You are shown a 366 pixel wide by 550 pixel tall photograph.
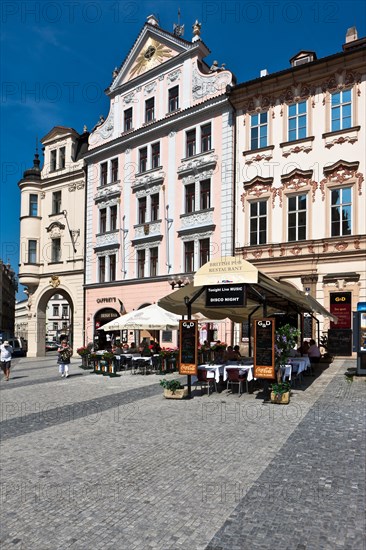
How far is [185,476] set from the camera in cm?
649

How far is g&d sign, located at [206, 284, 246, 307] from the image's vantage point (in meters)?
12.6

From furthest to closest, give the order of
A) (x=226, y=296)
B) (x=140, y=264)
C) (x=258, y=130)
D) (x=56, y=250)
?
(x=56, y=250) → (x=140, y=264) → (x=258, y=130) → (x=226, y=296)

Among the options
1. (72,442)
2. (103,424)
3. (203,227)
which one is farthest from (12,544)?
(203,227)

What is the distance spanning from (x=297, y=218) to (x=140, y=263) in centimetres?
1159

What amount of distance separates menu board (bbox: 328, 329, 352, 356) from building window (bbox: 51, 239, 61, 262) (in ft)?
75.2

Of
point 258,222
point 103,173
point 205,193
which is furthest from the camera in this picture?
point 103,173

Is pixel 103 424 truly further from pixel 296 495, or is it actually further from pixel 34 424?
pixel 296 495

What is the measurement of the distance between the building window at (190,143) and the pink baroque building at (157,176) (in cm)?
7

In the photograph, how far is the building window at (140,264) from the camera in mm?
31172

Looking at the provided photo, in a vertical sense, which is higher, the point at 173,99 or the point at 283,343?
the point at 173,99

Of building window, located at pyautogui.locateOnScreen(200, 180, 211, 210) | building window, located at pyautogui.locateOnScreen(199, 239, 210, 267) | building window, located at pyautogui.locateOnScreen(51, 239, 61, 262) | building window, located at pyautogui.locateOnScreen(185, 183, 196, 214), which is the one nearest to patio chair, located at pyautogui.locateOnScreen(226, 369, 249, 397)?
building window, located at pyautogui.locateOnScreen(199, 239, 210, 267)

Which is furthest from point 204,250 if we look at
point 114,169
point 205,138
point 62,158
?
point 62,158

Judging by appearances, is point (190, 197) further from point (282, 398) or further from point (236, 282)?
point (282, 398)

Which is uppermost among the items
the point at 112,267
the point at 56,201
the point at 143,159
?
the point at 143,159
